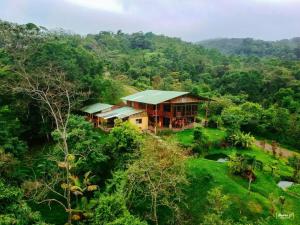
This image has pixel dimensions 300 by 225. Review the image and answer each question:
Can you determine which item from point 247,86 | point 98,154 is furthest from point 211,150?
point 247,86

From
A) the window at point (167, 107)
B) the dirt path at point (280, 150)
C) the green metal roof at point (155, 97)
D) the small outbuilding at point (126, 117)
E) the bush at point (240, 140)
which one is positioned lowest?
the dirt path at point (280, 150)

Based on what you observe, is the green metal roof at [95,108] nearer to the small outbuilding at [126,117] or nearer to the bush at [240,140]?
the small outbuilding at [126,117]

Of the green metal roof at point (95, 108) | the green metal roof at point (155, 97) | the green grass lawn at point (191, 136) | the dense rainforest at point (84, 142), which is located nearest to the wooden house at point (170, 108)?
the green metal roof at point (155, 97)

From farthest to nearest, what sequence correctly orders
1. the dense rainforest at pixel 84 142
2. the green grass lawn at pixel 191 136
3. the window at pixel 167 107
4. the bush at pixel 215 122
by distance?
1. the bush at pixel 215 122
2. the window at pixel 167 107
3. the green grass lawn at pixel 191 136
4. the dense rainforest at pixel 84 142

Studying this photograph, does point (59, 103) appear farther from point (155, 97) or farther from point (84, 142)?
point (155, 97)

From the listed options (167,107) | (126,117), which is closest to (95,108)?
(126,117)

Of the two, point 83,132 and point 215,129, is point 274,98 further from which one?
point 83,132

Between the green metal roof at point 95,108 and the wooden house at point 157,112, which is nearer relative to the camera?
the wooden house at point 157,112
